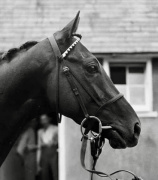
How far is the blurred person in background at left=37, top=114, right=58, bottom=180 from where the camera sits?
30.1ft

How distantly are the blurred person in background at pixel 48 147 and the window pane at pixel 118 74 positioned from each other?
5.55 ft

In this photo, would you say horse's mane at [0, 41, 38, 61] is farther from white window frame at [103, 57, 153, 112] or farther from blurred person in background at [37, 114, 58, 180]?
blurred person in background at [37, 114, 58, 180]

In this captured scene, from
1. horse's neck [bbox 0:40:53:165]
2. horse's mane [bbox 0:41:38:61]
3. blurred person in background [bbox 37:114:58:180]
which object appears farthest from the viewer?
blurred person in background [bbox 37:114:58:180]

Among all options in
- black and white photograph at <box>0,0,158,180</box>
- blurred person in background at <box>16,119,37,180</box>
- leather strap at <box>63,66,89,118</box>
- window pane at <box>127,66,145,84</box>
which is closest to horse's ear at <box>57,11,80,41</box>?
leather strap at <box>63,66,89,118</box>

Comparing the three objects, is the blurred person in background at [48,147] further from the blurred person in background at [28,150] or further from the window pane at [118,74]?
the window pane at [118,74]

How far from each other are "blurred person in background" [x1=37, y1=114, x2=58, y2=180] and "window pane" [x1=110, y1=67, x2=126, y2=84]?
169 centimetres

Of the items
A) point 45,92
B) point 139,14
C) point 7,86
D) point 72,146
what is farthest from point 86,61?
point 139,14

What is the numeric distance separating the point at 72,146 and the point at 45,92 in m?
5.53

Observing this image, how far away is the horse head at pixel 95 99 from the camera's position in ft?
11.0

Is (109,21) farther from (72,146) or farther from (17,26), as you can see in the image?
(72,146)

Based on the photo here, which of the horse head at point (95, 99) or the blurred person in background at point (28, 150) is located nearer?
the horse head at point (95, 99)

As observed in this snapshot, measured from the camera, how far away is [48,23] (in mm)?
9273

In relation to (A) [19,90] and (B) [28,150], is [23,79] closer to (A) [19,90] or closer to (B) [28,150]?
(A) [19,90]

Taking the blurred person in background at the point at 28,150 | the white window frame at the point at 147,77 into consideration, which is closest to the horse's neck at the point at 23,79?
the white window frame at the point at 147,77
